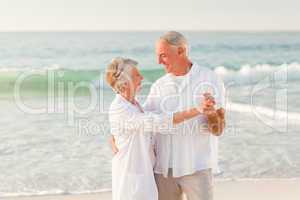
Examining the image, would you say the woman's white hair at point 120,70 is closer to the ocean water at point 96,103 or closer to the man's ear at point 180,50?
the man's ear at point 180,50

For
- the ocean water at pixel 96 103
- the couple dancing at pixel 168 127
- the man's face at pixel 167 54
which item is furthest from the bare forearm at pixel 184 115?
the ocean water at pixel 96 103

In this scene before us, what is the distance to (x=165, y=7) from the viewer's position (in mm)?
12172

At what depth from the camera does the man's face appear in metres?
2.34

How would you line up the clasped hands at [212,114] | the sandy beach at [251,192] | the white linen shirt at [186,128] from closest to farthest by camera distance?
1. the clasped hands at [212,114]
2. the white linen shirt at [186,128]
3. the sandy beach at [251,192]

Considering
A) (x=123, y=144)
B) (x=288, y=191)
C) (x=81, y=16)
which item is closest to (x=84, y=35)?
(x=81, y=16)

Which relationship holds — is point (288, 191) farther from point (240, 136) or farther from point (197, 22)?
point (197, 22)

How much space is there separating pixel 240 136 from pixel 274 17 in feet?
18.5

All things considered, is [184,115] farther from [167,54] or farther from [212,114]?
[167,54]

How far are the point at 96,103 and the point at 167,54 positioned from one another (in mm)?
7430

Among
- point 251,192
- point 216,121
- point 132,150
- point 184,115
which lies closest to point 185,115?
point 184,115

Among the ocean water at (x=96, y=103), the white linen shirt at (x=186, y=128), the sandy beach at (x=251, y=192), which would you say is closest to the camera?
the white linen shirt at (x=186, y=128)

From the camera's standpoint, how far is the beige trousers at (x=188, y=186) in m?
2.40

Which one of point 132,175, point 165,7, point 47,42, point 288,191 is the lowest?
point 288,191

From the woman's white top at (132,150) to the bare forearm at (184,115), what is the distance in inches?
0.8
